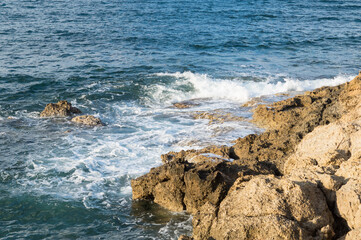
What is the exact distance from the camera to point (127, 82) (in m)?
16.4

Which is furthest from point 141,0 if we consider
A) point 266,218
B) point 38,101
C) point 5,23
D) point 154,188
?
point 266,218

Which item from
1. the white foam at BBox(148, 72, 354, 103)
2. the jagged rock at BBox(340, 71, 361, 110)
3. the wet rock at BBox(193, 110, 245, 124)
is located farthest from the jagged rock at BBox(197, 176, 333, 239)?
the white foam at BBox(148, 72, 354, 103)

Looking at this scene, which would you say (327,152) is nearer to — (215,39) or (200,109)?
(200,109)

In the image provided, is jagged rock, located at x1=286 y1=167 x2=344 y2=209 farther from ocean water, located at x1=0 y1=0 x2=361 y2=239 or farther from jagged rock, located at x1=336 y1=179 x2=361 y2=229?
ocean water, located at x1=0 y1=0 x2=361 y2=239

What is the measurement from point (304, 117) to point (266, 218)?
5.72 meters

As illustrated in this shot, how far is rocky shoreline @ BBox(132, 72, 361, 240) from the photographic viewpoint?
483 cm

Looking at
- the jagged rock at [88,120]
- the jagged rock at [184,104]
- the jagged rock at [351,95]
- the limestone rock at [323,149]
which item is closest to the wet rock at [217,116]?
the jagged rock at [184,104]

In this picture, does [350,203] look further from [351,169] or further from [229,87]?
[229,87]

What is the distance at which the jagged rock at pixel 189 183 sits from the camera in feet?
21.6

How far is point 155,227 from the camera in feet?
22.0

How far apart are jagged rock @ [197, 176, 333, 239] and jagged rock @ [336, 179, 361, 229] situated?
0.57 ft

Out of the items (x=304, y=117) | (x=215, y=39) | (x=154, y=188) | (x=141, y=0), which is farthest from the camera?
→ (x=141, y=0)

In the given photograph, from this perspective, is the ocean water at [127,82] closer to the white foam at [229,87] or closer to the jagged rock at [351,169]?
the white foam at [229,87]

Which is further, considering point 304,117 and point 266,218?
point 304,117
